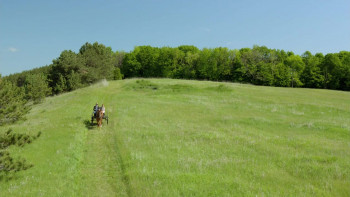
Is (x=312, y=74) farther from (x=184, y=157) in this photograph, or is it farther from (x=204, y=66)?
(x=184, y=157)

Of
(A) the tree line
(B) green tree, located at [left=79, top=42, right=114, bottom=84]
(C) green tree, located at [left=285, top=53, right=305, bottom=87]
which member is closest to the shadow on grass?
(A) the tree line

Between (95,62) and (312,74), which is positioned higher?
(95,62)

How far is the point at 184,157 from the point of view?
543 inches

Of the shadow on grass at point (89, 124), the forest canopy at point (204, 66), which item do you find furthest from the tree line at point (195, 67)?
the shadow on grass at point (89, 124)

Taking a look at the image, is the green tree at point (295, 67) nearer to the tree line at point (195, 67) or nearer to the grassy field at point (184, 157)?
the tree line at point (195, 67)

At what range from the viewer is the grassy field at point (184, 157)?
34.3 feet

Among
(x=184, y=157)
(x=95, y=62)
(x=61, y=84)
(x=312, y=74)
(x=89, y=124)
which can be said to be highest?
(x=95, y=62)

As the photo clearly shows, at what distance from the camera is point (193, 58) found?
332 feet

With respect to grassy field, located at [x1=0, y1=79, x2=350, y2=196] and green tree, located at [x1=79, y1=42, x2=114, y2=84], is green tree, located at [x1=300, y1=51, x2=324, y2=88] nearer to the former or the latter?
grassy field, located at [x1=0, y1=79, x2=350, y2=196]

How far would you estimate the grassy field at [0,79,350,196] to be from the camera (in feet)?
34.3

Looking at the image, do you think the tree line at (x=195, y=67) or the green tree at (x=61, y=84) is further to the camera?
the tree line at (x=195, y=67)

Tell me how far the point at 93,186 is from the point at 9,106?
551cm

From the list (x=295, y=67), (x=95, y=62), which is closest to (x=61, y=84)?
(x=95, y=62)

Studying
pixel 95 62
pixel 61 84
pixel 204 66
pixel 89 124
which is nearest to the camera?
pixel 89 124
